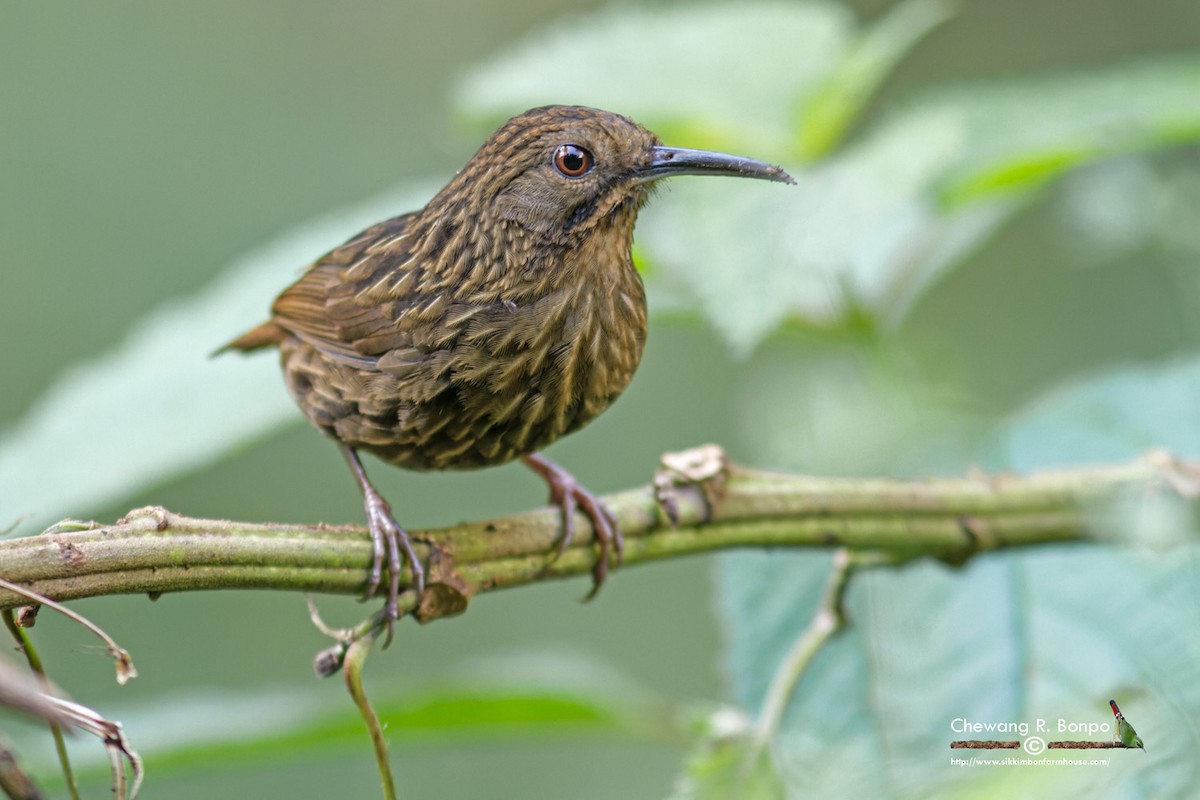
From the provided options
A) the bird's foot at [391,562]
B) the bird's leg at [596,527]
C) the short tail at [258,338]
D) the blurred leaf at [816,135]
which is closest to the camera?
the bird's foot at [391,562]

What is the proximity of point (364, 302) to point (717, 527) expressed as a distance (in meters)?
1.04

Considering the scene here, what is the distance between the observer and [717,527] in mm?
2299

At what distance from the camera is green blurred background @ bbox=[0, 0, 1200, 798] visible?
6.80 meters

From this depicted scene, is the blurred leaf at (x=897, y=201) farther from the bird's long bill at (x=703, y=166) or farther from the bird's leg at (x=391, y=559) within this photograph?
the bird's leg at (x=391, y=559)

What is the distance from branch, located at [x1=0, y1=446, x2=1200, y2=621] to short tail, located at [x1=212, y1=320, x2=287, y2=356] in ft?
3.75

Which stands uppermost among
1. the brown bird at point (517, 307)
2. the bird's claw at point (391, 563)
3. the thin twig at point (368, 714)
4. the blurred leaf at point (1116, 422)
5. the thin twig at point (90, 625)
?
the brown bird at point (517, 307)

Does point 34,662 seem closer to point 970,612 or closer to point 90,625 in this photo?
→ point 90,625

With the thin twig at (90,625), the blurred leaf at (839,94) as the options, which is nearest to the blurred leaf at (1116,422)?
the blurred leaf at (839,94)

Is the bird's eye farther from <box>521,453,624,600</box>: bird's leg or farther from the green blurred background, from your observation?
the green blurred background

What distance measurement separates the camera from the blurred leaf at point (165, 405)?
Answer: 267 centimetres

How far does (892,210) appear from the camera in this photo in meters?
2.76

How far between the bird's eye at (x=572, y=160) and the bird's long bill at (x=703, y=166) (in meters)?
0.11

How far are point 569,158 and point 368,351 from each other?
0.60 metres

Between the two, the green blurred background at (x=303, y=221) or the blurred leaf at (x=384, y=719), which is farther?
the green blurred background at (x=303, y=221)
